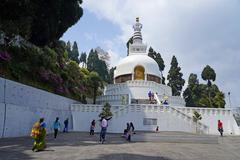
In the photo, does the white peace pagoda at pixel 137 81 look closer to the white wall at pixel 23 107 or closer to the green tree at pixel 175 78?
the green tree at pixel 175 78

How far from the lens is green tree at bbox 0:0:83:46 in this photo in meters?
17.2

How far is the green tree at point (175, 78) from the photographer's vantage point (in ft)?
185

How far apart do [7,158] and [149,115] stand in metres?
21.4

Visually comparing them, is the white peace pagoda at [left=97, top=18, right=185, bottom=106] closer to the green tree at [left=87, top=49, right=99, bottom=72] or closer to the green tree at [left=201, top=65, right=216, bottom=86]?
the green tree at [left=201, top=65, right=216, bottom=86]

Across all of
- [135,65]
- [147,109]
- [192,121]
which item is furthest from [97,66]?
[192,121]

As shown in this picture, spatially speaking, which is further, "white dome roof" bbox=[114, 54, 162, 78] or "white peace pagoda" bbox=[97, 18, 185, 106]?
"white dome roof" bbox=[114, 54, 162, 78]

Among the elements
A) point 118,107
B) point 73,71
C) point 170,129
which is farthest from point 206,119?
point 73,71

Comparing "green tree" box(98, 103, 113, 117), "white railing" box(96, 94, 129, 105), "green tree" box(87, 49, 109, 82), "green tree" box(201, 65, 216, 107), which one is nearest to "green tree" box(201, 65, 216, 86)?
"green tree" box(201, 65, 216, 107)

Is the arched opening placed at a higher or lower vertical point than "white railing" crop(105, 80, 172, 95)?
higher

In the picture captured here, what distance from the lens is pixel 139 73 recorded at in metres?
49.3

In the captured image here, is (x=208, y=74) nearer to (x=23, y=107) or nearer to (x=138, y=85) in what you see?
(x=138, y=85)

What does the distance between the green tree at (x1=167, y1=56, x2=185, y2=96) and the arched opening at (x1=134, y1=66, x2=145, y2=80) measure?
385 inches

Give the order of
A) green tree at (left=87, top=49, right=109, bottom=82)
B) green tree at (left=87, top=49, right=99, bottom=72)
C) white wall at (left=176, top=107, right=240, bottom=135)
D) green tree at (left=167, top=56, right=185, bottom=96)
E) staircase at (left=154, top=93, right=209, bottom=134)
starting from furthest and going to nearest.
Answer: green tree at (left=87, top=49, right=99, bottom=72), green tree at (left=87, top=49, right=109, bottom=82), green tree at (left=167, top=56, right=185, bottom=96), white wall at (left=176, top=107, right=240, bottom=135), staircase at (left=154, top=93, right=209, bottom=134)

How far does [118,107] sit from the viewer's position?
3161 centimetres
